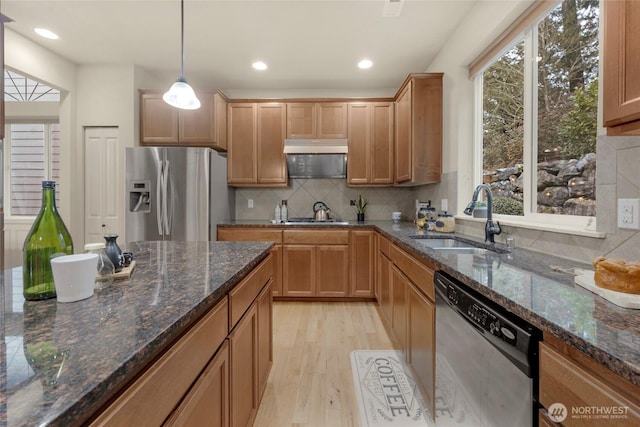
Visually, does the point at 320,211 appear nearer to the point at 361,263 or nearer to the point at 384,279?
the point at 361,263

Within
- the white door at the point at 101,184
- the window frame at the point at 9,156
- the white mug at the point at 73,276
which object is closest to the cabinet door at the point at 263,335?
the white mug at the point at 73,276

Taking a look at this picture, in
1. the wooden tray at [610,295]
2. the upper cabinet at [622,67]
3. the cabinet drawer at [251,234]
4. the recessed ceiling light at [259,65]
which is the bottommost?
the cabinet drawer at [251,234]

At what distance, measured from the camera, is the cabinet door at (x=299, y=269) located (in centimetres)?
332

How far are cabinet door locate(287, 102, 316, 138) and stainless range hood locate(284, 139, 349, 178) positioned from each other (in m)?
0.15

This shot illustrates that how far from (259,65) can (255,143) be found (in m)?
0.88

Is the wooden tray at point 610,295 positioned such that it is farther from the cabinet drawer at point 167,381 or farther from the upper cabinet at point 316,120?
the upper cabinet at point 316,120

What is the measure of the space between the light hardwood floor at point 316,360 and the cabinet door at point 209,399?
2.35 feet

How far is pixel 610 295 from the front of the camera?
Answer: 82 centimetres

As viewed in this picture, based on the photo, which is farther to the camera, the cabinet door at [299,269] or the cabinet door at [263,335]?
the cabinet door at [299,269]

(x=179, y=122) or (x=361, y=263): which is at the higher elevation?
(x=179, y=122)

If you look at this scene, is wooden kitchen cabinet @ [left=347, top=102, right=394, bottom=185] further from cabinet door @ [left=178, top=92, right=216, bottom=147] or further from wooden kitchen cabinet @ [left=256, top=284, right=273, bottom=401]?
wooden kitchen cabinet @ [left=256, top=284, right=273, bottom=401]

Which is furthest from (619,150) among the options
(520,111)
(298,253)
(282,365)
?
(298,253)

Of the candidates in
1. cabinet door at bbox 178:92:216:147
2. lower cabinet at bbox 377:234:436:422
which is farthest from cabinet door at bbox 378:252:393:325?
cabinet door at bbox 178:92:216:147

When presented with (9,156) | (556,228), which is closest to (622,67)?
Answer: (556,228)
